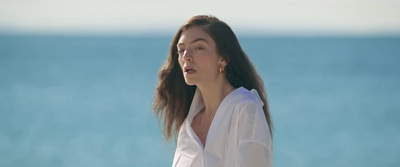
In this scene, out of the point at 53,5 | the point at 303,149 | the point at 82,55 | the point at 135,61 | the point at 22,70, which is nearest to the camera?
the point at 303,149

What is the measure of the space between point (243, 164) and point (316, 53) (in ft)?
215

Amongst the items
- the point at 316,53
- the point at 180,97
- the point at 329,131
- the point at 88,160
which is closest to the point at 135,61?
the point at 316,53

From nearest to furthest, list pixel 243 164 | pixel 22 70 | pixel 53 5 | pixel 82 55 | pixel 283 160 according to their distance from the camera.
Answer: pixel 243 164, pixel 283 160, pixel 22 70, pixel 82 55, pixel 53 5

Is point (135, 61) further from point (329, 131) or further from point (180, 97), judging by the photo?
point (180, 97)

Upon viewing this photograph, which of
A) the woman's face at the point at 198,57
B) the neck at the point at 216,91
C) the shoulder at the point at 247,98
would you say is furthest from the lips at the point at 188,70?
the shoulder at the point at 247,98

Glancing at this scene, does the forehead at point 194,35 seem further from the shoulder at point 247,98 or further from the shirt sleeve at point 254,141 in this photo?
the shirt sleeve at point 254,141

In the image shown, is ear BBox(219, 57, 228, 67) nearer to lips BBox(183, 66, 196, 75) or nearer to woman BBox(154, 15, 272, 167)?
woman BBox(154, 15, 272, 167)

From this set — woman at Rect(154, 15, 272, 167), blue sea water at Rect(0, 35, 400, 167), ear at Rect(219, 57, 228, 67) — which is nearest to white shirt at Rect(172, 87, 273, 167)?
woman at Rect(154, 15, 272, 167)

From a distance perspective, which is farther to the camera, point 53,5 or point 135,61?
point 53,5

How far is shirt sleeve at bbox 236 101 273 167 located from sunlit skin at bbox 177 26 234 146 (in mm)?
290

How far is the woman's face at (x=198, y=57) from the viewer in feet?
12.6

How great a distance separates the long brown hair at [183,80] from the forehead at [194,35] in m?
0.02

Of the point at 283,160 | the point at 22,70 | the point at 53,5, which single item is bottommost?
the point at 283,160

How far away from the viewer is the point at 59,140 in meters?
19.6
